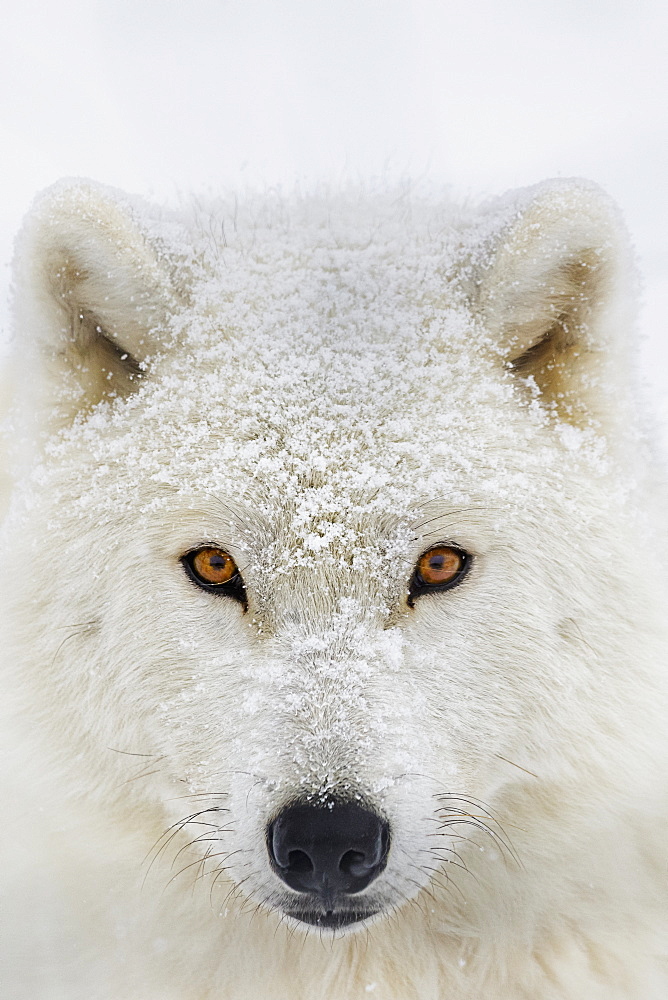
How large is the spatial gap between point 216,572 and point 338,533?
0.39m

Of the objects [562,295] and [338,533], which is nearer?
[338,533]

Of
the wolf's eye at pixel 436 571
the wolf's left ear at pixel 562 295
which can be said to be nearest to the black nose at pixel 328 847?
the wolf's eye at pixel 436 571

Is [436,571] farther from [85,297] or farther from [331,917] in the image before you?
[85,297]

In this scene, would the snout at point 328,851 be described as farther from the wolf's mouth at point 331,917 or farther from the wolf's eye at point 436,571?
the wolf's eye at point 436,571

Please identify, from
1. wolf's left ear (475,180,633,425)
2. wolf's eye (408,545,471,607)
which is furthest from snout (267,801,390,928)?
wolf's left ear (475,180,633,425)

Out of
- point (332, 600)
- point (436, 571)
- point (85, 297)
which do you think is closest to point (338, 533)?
point (332, 600)

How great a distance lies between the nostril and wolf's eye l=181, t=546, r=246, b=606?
2.27 feet

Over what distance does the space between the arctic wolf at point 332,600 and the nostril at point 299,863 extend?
0.01m

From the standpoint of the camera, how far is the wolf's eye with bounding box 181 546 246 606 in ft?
7.61

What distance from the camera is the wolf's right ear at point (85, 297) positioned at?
7.88ft

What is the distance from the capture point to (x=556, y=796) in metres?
2.58

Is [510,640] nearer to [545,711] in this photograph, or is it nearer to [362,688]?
[545,711]

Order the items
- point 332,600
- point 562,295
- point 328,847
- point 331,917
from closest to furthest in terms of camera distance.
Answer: point 328,847, point 331,917, point 332,600, point 562,295

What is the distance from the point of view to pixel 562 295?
2.49 m
